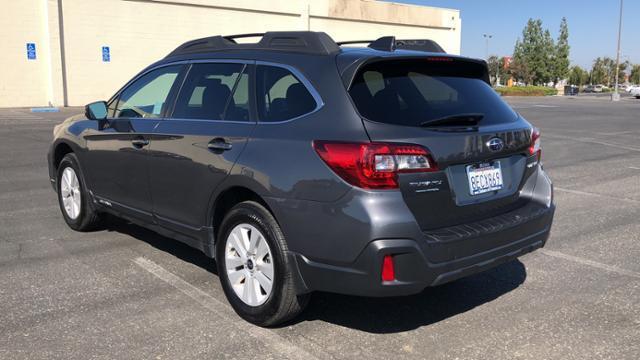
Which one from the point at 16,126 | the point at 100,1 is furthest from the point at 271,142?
the point at 100,1

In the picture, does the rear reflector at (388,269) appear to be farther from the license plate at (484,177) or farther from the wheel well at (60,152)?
the wheel well at (60,152)

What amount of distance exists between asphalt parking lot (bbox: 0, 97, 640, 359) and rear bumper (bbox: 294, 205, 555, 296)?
0.43 m

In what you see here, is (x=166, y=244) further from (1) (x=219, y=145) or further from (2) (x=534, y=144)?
(2) (x=534, y=144)

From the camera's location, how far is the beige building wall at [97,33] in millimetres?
25438

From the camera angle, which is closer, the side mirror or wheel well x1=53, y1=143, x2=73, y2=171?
the side mirror

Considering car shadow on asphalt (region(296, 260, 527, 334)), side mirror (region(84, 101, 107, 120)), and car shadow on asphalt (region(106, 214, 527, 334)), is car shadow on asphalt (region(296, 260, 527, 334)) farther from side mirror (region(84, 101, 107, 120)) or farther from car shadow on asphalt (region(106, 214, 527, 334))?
side mirror (region(84, 101, 107, 120))

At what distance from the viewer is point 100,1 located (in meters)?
27.2

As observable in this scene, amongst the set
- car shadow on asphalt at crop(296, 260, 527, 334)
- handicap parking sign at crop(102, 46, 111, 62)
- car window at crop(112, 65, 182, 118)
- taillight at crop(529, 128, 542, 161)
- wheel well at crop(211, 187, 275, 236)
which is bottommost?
car shadow on asphalt at crop(296, 260, 527, 334)

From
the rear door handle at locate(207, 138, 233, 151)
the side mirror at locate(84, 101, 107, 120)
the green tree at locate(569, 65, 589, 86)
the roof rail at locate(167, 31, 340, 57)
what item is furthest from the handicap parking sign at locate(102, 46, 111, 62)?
the green tree at locate(569, 65, 589, 86)

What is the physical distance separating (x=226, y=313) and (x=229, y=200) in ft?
2.46

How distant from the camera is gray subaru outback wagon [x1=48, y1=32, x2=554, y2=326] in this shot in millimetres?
3312

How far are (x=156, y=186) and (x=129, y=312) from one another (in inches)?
41.4

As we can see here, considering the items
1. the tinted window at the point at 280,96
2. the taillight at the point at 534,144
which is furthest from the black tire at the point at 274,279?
the taillight at the point at 534,144

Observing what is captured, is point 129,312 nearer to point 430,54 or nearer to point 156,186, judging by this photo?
point 156,186
